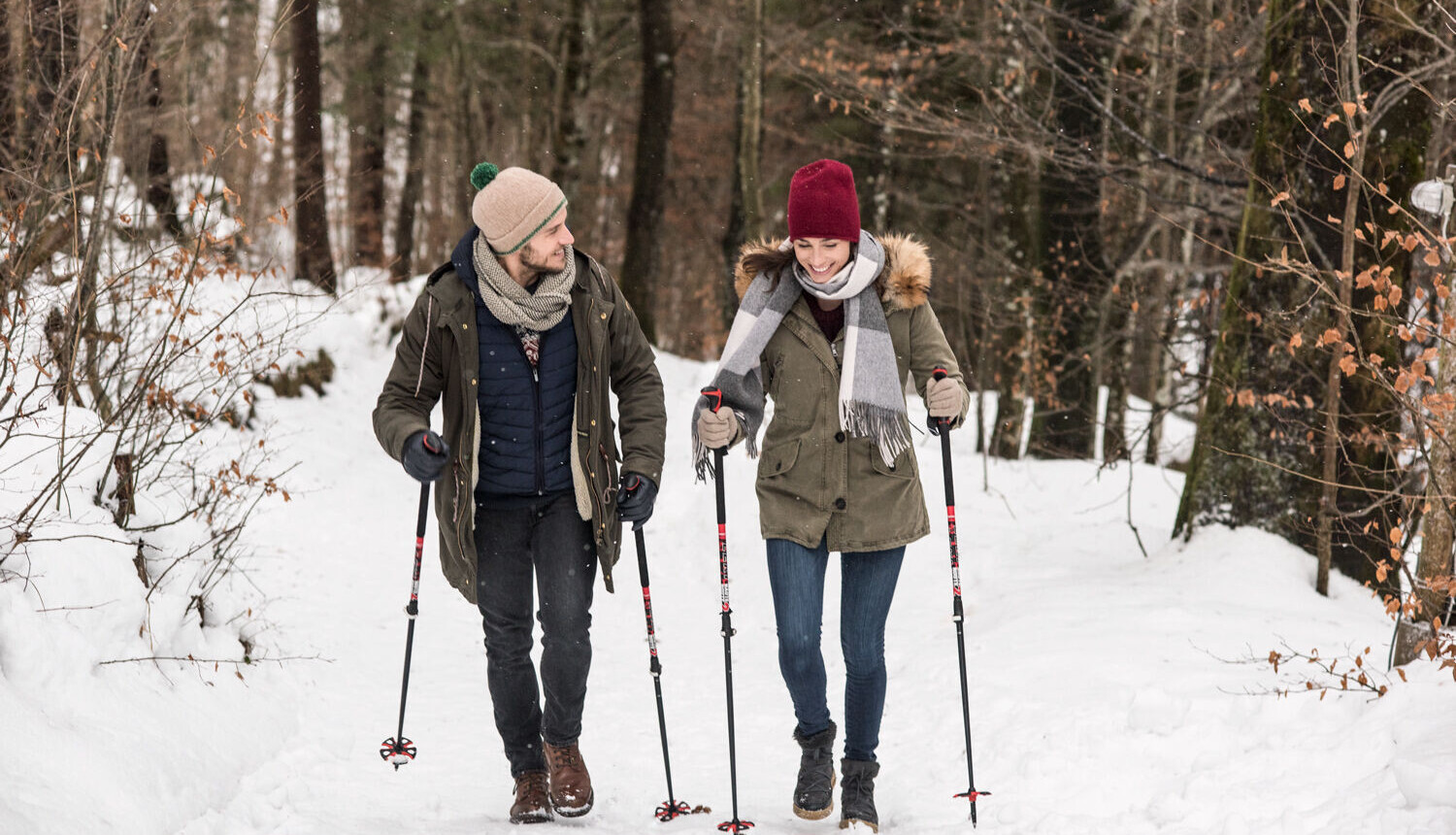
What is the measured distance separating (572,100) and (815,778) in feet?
46.3

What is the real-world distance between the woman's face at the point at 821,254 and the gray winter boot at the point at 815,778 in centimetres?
160

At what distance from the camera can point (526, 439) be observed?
4.00 meters

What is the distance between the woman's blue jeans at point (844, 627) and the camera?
13.3ft

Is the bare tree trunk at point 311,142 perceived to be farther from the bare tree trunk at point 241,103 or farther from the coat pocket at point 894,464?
the coat pocket at point 894,464

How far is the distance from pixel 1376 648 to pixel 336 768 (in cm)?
478

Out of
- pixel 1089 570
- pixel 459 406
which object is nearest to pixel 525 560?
Answer: pixel 459 406

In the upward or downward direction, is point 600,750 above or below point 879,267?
below

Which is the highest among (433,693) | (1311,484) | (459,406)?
(459,406)

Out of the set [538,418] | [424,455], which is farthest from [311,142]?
[424,455]

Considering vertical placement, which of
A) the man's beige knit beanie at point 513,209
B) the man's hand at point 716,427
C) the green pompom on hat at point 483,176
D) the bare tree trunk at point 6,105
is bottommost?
the man's hand at point 716,427

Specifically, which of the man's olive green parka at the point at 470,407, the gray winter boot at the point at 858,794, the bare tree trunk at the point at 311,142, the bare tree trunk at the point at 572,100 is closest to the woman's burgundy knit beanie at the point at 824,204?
the man's olive green parka at the point at 470,407

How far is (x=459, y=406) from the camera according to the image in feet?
13.2

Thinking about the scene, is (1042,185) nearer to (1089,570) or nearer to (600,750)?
(1089,570)

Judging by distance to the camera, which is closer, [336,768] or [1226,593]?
[336,768]
